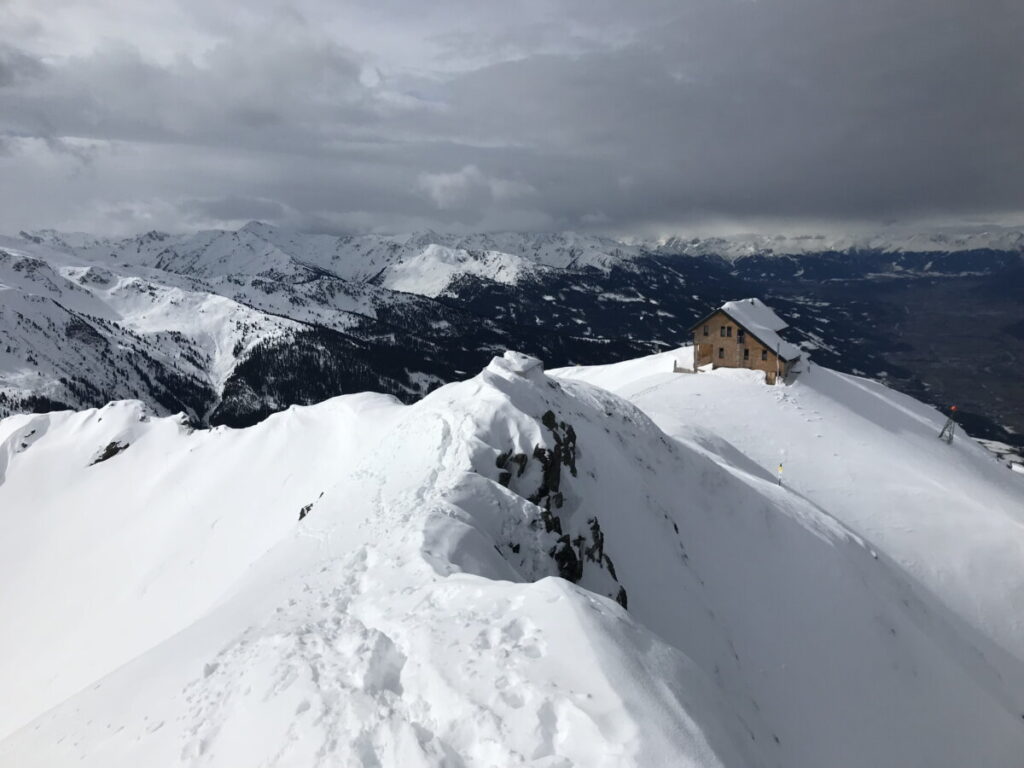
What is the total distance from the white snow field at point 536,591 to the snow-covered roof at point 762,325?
4.31 meters

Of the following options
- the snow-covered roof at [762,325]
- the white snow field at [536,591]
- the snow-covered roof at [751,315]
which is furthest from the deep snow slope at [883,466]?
the snow-covered roof at [751,315]

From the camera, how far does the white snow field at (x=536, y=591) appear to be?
895cm

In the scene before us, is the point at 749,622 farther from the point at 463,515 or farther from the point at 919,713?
the point at 463,515

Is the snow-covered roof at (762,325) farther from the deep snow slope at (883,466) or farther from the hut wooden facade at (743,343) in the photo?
the deep snow slope at (883,466)

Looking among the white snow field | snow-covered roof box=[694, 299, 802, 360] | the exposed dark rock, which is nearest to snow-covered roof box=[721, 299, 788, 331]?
snow-covered roof box=[694, 299, 802, 360]

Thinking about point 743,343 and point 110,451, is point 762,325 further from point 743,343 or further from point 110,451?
point 110,451

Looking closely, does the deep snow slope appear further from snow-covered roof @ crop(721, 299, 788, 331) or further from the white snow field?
snow-covered roof @ crop(721, 299, 788, 331)

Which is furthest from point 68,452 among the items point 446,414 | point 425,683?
point 425,683

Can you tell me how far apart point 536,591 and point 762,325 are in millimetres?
58185

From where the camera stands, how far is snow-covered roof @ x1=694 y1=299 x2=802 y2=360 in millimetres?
56225

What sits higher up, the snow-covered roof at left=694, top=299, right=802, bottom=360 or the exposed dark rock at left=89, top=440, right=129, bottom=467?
the snow-covered roof at left=694, top=299, right=802, bottom=360

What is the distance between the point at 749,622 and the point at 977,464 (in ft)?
124

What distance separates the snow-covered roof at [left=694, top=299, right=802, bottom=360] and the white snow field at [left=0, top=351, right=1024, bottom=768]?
14.2 feet

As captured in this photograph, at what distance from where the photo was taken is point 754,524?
91.4 ft
